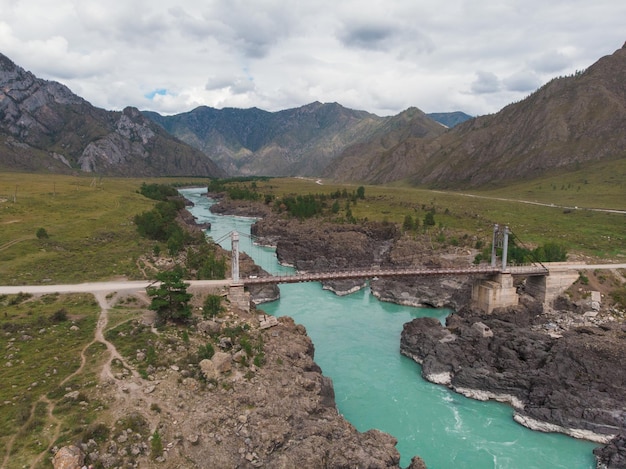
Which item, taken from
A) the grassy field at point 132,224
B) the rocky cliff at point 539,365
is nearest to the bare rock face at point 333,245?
the grassy field at point 132,224

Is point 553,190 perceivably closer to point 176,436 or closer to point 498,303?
point 498,303

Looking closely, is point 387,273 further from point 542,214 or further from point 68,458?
point 542,214

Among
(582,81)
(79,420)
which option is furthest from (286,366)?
(582,81)

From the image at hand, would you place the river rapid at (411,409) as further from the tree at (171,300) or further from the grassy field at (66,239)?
the grassy field at (66,239)

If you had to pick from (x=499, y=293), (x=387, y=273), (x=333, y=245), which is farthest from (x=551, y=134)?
(x=387, y=273)

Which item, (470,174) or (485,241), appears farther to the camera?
(470,174)

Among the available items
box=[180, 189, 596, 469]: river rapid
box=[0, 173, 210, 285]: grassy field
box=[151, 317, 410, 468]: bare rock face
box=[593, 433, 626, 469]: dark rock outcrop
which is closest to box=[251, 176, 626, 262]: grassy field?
box=[180, 189, 596, 469]: river rapid
